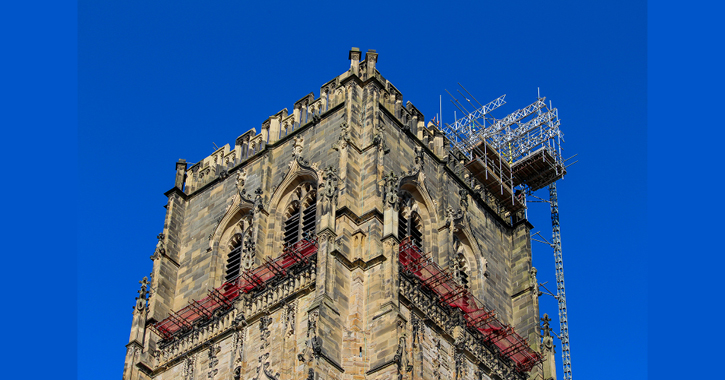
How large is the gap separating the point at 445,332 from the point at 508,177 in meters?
18.5

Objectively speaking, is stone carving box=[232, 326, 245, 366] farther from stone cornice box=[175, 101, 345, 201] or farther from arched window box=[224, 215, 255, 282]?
stone cornice box=[175, 101, 345, 201]

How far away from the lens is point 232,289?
5075cm

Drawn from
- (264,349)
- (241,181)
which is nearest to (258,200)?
(241,181)

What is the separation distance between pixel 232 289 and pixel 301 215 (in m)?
3.89

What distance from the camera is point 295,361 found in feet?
148

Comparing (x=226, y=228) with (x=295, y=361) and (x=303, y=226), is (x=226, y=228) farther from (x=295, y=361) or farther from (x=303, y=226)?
(x=295, y=361)

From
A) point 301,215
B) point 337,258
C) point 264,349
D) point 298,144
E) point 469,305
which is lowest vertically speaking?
point 264,349

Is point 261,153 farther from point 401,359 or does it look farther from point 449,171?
point 401,359

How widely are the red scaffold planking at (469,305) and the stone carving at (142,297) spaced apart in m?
10.2

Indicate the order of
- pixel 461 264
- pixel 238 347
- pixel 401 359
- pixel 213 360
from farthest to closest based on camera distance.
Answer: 1. pixel 461 264
2. pixel 213 360
3. pixel 238 347
4. pixel 401 359

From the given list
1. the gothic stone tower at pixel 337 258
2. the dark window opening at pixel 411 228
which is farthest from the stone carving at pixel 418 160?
the dark window opening at pixel 411 228

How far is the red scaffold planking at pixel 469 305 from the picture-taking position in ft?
164

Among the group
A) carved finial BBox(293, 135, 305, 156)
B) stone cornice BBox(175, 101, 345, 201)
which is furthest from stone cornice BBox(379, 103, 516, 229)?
carved finial BBox(293, 135, 305, 156)

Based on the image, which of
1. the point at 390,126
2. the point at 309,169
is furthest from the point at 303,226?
the point at 390,126
